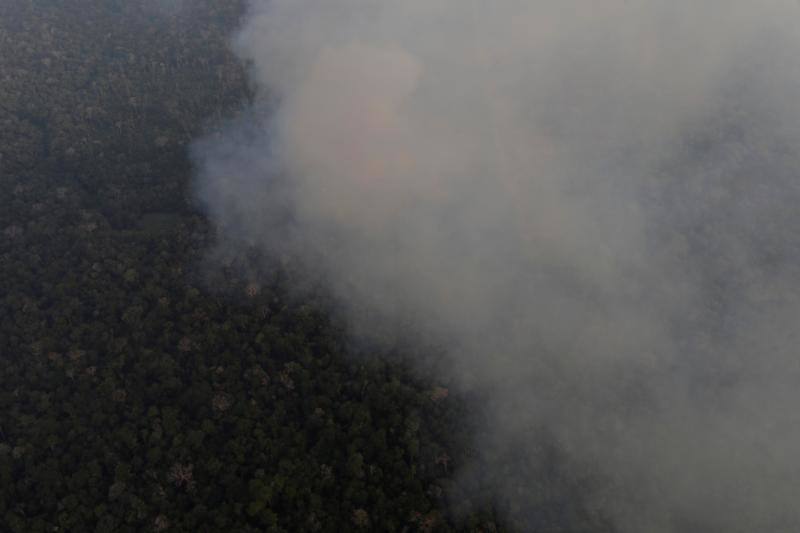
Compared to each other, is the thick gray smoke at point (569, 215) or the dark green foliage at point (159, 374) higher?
the thick gray smoke at point (569, 215)

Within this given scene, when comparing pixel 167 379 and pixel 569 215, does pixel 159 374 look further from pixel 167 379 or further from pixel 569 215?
pixel 569 215

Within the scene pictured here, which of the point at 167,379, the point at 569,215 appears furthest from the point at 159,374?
the point at 569,215

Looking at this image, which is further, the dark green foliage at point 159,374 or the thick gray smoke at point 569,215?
the thick gray smoke at point 569,215

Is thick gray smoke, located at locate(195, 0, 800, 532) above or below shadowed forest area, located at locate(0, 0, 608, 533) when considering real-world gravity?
above

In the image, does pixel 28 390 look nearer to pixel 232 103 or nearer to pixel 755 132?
pixel 232 103

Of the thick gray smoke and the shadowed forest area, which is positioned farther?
the thick gray smoke

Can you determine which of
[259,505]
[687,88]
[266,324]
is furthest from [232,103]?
[687,88]
